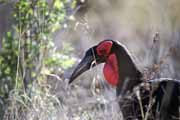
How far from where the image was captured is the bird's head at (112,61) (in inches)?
232

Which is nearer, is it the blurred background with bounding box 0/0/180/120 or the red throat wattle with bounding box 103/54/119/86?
the red throat wattle with bounding box 103/54/119/86

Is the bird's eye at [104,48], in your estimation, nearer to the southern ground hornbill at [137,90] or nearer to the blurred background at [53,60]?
the southern ground hornbill at [137,90]

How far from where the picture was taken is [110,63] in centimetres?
606

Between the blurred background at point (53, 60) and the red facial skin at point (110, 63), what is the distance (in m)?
0.15

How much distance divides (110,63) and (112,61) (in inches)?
0.9

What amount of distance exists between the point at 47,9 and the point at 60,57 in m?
0.51

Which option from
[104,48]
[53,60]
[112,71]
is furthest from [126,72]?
[53,60]

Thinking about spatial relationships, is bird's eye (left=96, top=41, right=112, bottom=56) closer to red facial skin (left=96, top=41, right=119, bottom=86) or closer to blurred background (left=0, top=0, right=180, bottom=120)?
red facial skin (left=96, top=41, right=119, bottom=86)

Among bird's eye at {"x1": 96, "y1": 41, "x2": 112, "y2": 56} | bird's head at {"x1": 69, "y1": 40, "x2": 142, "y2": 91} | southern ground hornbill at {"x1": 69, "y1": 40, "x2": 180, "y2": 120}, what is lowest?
southern ground hornbill at {"x1": 69, "y1": 40, "x2": 180, "y2": 120}

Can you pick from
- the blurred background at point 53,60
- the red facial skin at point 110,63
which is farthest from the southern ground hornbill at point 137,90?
the blurred background at point 53,60

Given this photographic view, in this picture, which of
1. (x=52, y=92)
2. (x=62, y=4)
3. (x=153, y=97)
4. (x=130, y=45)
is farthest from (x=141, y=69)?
(x=130, y=45)

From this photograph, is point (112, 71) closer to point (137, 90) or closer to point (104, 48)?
point (104, 48)

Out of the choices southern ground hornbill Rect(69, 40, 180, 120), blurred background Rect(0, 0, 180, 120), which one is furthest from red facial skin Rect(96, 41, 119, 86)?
blurred background Rect(0, 0, 180, 120)

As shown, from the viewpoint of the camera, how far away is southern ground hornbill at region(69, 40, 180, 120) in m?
5.61
